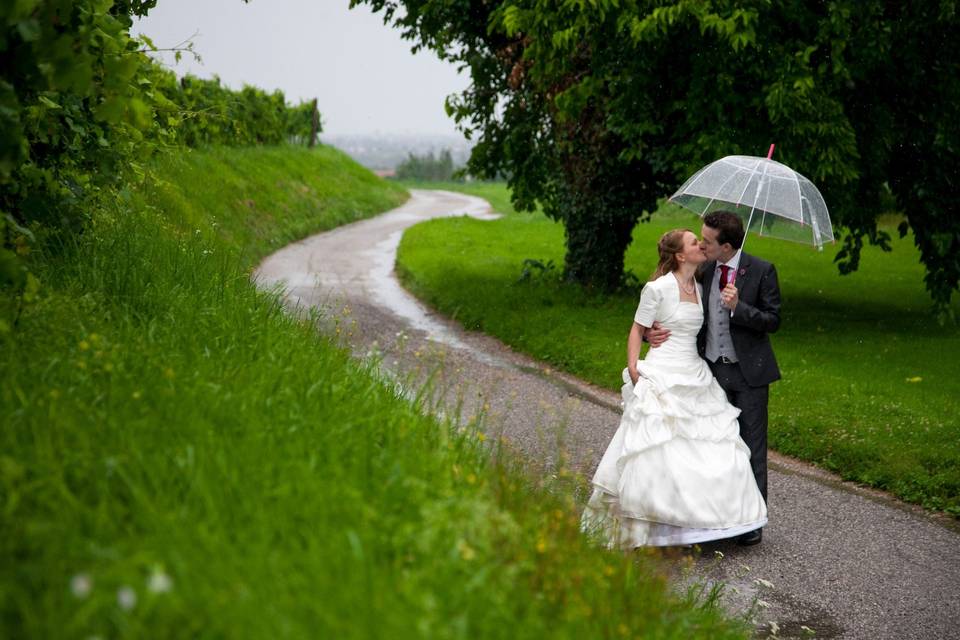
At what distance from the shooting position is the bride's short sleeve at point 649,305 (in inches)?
285

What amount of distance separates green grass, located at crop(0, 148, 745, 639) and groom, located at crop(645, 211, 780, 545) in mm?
1733

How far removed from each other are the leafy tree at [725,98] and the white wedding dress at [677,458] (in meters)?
6.44

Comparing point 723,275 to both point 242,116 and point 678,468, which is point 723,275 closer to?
point 678,468

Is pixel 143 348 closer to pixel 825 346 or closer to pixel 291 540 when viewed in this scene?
pixel 291 540

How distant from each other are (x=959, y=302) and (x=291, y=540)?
71.7ft

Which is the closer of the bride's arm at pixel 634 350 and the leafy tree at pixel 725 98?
the bride's arm at pixel 634 350

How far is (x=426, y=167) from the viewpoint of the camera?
310 ft

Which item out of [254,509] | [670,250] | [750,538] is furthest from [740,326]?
[254,509]

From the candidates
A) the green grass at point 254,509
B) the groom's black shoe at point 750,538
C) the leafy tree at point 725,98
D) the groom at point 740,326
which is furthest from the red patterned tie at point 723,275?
the leafy tree at point 725,98

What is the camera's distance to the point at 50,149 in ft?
24.9

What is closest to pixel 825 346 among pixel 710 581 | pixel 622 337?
pixel 622 337

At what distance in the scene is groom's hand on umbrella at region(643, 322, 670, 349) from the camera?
7.28 m

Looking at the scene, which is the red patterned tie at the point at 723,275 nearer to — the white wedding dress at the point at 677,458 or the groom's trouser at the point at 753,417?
the white wedding dress at the point at 677,458

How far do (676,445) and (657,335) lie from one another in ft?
2.93
